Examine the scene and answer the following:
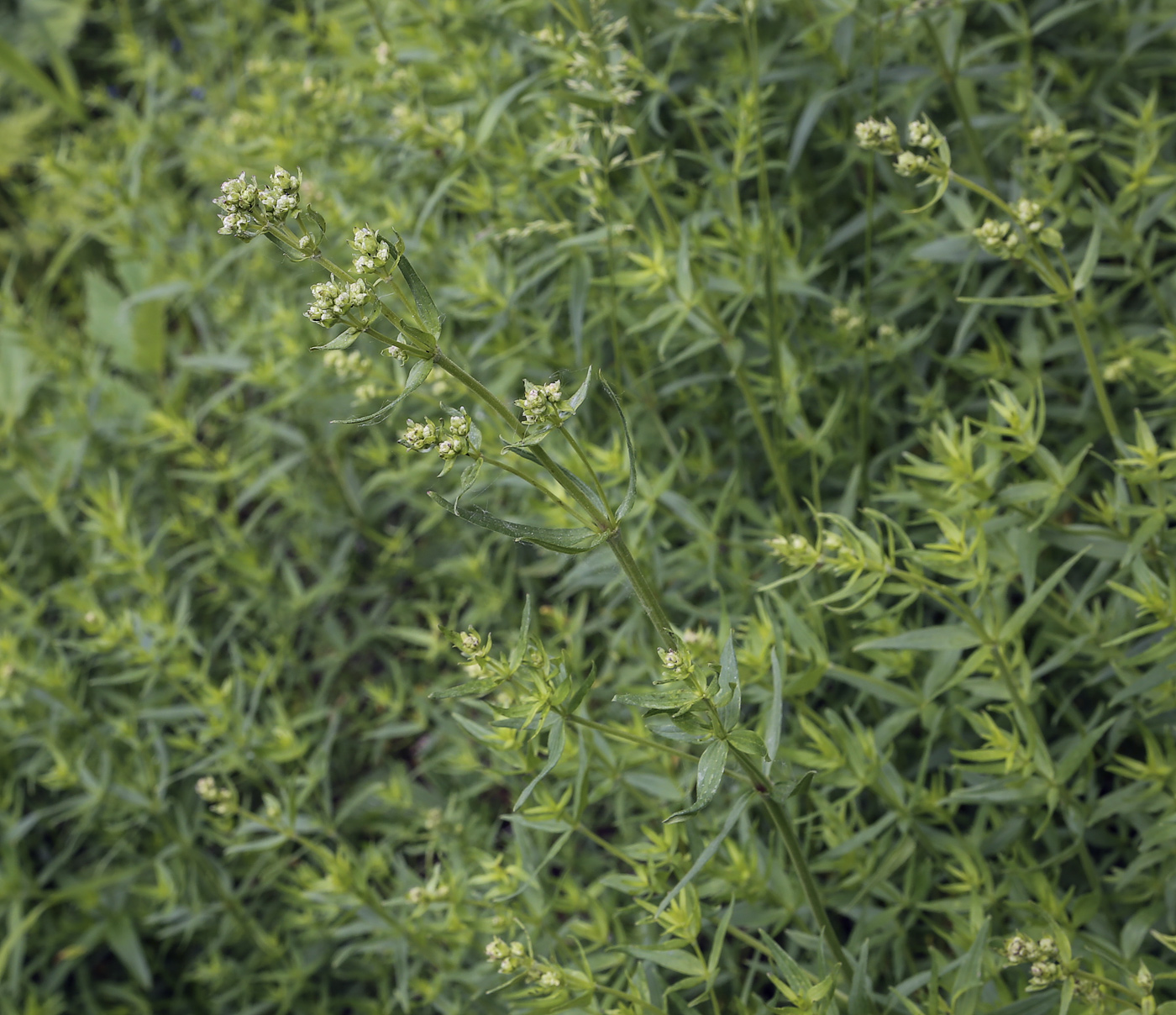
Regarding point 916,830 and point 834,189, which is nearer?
point 916,830

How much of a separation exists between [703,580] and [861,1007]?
0.97 m

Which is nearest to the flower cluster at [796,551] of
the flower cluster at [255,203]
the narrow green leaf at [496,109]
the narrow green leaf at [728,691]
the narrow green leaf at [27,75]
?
the narrow green leaf at [728,691]

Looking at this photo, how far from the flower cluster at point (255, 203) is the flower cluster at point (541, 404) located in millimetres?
344

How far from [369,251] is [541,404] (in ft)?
0.88

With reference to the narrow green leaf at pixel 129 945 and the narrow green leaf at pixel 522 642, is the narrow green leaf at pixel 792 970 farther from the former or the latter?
the narrow green leaf at pixel 129 945

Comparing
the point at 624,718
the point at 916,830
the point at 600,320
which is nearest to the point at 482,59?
the point at 600,320

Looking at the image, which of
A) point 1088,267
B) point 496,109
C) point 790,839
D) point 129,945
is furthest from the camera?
point 129,945

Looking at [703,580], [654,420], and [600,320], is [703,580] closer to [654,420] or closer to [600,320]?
[654,420]

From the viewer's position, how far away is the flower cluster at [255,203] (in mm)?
1153

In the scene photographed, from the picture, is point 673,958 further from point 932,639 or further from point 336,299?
point 336,299

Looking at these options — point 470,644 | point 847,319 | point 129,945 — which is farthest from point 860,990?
point 129,945

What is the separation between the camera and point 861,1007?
1542mm

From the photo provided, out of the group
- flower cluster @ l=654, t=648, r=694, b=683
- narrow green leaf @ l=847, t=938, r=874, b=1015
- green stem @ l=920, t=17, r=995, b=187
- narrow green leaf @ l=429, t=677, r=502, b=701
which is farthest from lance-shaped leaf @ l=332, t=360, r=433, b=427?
green stem @ l=920, t=17, r=995, b=187

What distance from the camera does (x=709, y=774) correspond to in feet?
4.32
